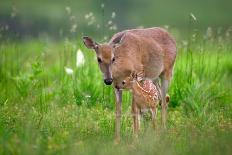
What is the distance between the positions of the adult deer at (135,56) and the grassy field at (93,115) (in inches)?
15.1

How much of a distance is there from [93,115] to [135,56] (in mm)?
956

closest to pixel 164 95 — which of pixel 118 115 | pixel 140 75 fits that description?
pixel 140 75

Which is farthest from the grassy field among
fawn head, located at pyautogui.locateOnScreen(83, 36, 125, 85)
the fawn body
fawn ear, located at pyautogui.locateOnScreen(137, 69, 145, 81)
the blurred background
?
the blurred background

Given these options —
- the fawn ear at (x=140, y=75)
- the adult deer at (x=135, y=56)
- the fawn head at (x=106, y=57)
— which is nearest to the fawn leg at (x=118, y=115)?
the adult deer at (x=135, y=56)

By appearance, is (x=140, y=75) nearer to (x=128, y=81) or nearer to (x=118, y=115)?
(x=128, y=81)

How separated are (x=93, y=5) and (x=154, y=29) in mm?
24488

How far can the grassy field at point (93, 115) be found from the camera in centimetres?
873

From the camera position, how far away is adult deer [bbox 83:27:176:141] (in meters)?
10.7

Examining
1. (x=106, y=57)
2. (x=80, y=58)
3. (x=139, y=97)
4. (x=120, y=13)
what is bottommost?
(x=139, y=97)

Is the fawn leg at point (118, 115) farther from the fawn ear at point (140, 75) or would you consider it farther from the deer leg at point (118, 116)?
the fawn ear at point (140, 75)

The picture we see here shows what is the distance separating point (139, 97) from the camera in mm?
10750

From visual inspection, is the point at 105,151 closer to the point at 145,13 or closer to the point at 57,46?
the point at 57,46

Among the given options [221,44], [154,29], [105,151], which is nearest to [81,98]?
[154,29]

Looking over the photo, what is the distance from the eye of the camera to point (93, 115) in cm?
1128
